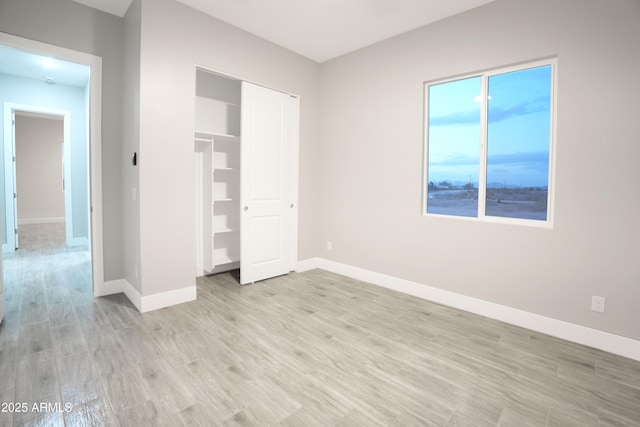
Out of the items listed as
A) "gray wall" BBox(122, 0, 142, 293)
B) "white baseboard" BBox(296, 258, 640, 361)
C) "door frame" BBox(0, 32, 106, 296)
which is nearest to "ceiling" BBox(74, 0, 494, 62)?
"gray wall" BBox(122, 0, 142, 293)

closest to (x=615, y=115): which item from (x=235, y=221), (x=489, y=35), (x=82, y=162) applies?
(x=489, y=35)

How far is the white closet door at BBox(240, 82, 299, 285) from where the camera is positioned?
374 centimetres

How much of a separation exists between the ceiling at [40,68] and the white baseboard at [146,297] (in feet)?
10.2

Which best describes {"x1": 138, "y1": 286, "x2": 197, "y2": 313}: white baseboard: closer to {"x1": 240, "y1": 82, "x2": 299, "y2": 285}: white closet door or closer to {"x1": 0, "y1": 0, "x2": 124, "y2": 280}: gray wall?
{"x1": 240, "y1": 82, "x2": 299, "y2": 285}: white closet door

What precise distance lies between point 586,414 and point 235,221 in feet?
13.0

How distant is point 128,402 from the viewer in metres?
1.73

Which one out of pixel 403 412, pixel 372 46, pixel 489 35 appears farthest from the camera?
pixel 372 46

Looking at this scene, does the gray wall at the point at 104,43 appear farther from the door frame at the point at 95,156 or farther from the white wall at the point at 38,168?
the white wall at the point at 38,168

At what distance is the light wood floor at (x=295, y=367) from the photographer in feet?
5.51

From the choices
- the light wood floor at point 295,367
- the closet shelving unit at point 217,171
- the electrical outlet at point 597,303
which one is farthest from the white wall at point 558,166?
the closet shelving unit at point 217,171

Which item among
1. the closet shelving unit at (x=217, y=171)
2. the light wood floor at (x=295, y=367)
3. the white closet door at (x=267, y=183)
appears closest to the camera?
the light wood floor at (x=295, y=367)

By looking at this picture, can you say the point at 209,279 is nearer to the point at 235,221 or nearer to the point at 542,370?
the point at 235,221

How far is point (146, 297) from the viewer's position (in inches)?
117

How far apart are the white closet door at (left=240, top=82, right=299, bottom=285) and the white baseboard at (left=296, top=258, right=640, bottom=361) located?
103cm
